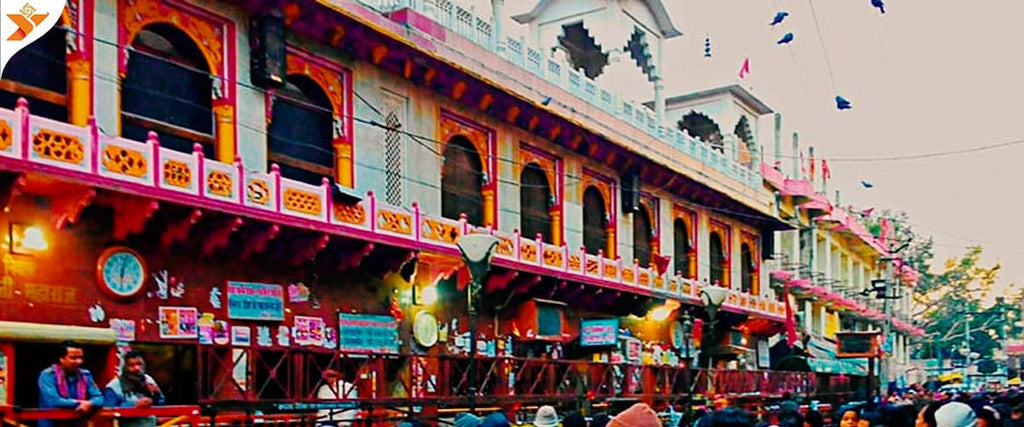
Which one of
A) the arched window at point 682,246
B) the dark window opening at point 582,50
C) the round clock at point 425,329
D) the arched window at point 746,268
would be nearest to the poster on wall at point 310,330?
the round clock at point 425,329

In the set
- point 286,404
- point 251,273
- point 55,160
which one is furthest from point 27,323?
point 251,273

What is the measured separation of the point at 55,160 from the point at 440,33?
9288 mm

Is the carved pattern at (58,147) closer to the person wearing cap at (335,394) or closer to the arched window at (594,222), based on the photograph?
the person wearing cap at (335,394)

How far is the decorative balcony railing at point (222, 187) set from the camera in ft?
38.6

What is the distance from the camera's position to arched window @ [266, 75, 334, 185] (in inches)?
661

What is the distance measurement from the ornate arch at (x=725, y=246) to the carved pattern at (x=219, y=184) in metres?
19.9

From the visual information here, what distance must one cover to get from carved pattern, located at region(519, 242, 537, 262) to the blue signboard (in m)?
3.14

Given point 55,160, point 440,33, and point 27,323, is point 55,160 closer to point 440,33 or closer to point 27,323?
point 27,323

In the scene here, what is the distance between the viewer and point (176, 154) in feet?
43.8

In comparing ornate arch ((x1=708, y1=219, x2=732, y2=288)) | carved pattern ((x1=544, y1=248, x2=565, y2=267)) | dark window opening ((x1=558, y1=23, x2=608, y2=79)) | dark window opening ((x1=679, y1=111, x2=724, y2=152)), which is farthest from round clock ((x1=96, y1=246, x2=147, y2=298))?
dark window opening ((x1=679, y1=111, x2=724, y2=152))

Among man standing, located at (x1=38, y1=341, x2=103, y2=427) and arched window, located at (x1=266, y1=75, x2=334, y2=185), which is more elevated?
arched window, located at (x1=266, y1=75, x2=334, y2=185)

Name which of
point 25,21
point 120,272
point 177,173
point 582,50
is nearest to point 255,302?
point 120,272

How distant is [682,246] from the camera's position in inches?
1184

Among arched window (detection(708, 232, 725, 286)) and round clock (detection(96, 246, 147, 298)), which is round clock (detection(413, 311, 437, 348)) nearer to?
round clock (detection(96, 246, 147, 298))
